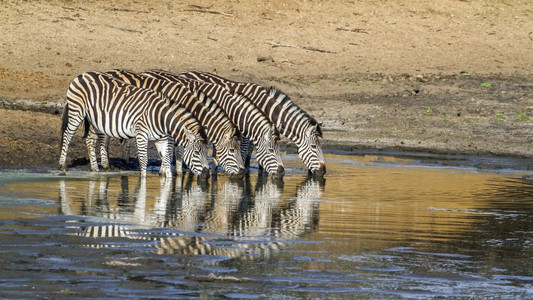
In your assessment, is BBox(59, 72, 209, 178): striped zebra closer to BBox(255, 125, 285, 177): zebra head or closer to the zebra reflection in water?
the zebra reflection in water

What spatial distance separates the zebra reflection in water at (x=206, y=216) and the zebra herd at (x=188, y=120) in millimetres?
604

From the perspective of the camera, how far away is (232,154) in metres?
15.4

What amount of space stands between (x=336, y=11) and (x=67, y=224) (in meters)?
18.2

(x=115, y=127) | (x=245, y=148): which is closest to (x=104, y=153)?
(x=115, y=127)

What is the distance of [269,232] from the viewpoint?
10312 millimetres

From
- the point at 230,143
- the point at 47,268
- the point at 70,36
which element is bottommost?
the point at 47,268

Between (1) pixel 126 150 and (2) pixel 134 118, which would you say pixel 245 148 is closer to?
(1) pixel 126 150

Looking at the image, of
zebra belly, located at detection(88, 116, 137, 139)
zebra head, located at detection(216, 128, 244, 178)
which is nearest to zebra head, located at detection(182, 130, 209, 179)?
zebra head, located at detection(216, 128, 244, 178)

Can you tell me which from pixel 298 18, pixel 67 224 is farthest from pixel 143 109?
pixel 298 18

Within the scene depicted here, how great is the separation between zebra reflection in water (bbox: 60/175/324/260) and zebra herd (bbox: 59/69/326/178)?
604 mm

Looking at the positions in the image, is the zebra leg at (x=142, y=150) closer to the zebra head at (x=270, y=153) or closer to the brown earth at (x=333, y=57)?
the zebra head at (x=270, y=153)

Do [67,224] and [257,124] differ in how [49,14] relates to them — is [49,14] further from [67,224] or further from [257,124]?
[67,224]

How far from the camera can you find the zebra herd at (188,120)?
15141 millimetres

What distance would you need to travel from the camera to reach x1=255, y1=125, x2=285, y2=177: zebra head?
15820 millimetres
